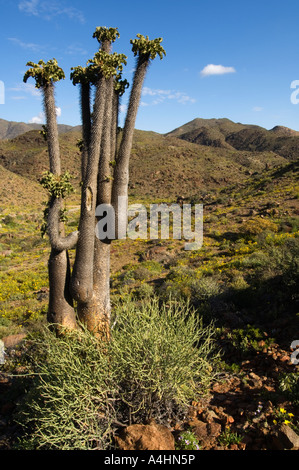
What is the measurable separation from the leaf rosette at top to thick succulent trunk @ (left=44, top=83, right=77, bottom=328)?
0.08 m

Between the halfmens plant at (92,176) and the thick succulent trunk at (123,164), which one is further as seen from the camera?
the thick succulent trunk at (123,164)

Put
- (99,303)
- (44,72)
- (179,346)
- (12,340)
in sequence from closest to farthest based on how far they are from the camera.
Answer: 1. (179,346)
2. (44,72)
3. (99,303)
4. (12,340)

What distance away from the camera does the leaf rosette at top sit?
11.8 feet

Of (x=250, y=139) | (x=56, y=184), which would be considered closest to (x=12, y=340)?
(x=56, y=184)

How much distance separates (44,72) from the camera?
3.63 meters

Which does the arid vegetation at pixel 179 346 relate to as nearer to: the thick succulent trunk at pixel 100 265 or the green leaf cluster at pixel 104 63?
the thick succulent trunk at pixel 100 265

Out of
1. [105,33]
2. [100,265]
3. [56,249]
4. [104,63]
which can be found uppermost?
[105,33]

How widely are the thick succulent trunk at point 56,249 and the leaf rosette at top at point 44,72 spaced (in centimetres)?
8

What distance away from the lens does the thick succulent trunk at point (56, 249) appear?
3805 mm

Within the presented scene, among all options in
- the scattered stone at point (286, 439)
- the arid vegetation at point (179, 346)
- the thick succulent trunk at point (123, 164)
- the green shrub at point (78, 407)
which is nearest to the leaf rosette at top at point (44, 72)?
the thick succulent trunk at point (123, 164)

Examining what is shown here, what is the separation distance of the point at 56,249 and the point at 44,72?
7.61 ft

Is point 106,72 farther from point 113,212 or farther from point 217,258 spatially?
point 217,258

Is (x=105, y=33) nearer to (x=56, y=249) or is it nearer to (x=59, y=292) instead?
(x=56, y=249)

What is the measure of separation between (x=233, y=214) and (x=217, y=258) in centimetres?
845
